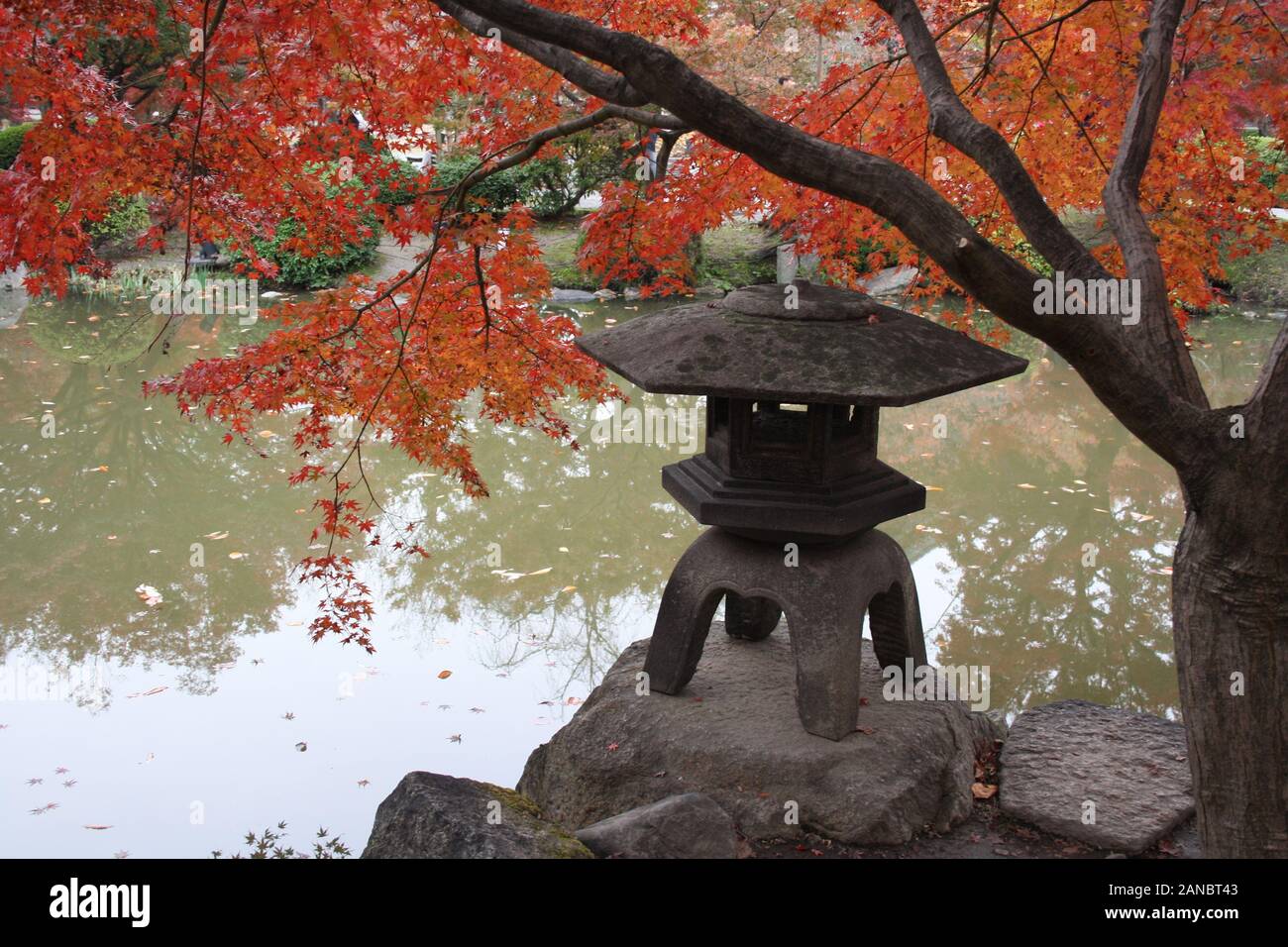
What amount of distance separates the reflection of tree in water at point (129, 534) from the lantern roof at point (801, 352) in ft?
10.8

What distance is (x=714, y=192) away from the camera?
533cm

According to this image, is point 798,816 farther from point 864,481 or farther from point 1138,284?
point 1138,284

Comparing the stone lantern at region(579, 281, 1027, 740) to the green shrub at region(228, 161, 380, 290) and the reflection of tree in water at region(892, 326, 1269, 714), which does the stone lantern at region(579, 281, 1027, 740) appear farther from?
the green shrub at region(228, 161, 380, 290)

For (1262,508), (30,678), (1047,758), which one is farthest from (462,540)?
(1262,508)

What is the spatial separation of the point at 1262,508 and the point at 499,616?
4436 millimetres

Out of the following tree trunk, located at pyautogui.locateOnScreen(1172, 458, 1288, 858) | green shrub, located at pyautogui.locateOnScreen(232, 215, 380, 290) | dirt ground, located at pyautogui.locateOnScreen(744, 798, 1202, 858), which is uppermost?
green shrub, located at pyautogui.locateOnScreen(232, 215, 380, 290)

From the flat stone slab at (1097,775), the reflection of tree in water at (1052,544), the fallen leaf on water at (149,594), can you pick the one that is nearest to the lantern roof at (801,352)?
the flat stone slab at (1097,775)

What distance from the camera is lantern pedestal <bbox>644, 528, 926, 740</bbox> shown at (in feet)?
13.6

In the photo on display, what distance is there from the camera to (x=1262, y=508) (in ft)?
9.34

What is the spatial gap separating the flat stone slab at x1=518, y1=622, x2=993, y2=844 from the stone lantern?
5.5 inches

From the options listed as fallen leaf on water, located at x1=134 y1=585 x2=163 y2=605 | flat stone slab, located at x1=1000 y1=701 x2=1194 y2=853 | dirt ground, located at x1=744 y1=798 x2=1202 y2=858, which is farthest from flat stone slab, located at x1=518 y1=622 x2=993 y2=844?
fallen leaf on water, located at x1=134 y1=585 x2=163 y2=605

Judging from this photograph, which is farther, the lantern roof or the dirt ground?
the dirt ground

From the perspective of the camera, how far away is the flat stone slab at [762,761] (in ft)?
12.9

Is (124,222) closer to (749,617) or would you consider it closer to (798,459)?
(749,617)
